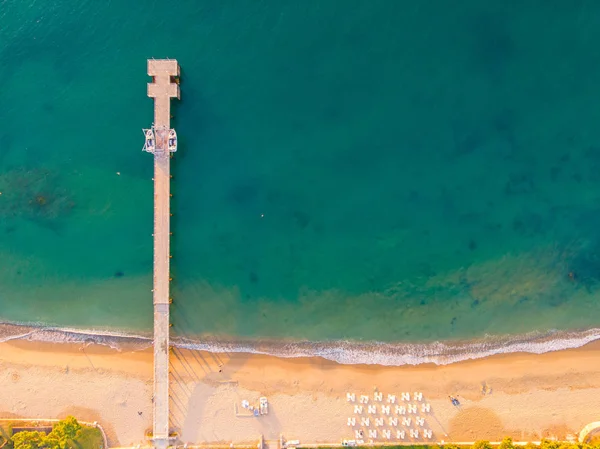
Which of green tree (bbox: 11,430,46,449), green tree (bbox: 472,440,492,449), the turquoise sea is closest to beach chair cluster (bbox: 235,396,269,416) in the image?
the turquoise sea

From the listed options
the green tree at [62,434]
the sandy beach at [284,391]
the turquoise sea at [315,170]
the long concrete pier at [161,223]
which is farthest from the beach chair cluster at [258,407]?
the green tree at [62,434]

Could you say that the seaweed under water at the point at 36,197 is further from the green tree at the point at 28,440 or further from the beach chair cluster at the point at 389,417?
the beach chair cluster at the point at 389,417

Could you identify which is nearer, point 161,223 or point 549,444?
point 549,444

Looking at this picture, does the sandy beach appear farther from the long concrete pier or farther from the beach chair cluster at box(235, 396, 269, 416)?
the long concrete pier

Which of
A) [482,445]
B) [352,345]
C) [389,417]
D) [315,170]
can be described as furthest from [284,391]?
[315,170]

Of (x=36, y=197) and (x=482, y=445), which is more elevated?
(x=36, y=197)

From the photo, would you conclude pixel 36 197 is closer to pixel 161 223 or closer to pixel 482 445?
pixel 161 223

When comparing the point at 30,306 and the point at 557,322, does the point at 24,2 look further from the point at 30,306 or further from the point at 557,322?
the point at 557,322

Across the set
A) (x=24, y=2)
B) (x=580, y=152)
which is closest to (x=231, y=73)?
(x=24, y=2)
